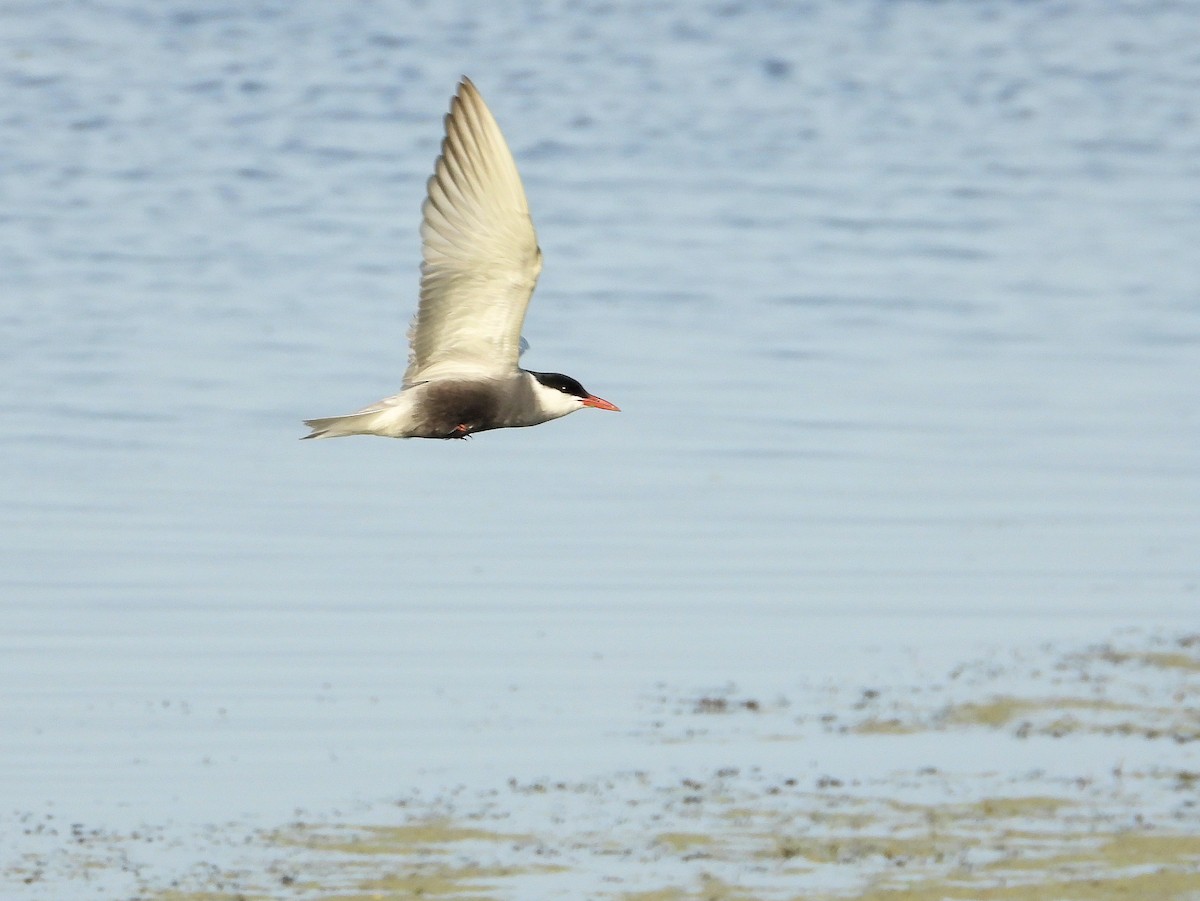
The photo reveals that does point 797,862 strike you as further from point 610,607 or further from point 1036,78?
point 1036,78

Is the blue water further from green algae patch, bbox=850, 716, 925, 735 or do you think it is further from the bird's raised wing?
the bird's raised wing

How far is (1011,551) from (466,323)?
5003mm

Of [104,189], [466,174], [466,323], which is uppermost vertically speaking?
[466,174]

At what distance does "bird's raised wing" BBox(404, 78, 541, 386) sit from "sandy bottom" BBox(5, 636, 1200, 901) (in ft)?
6.23

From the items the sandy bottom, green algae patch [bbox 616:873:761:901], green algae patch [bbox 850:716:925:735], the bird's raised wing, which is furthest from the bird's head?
green algae patch [bbox 850:716:925:735]

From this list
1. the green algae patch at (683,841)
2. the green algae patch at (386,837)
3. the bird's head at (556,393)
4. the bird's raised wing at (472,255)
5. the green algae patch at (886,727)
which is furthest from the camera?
the green algae patch at (886,727)

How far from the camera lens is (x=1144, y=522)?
1376cm

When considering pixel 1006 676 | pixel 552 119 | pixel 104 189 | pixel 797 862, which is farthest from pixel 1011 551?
pixel 552 119

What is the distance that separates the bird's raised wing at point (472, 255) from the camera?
888 centimetres

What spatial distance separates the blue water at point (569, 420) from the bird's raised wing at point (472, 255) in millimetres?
1993

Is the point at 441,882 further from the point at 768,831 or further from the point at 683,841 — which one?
the point at 768,831

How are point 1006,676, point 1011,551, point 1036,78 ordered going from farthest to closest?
point 1036,78, point 1011,551, point 1006,676

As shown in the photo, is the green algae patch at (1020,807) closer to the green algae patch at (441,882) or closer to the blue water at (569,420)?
the blue water at (569,420)

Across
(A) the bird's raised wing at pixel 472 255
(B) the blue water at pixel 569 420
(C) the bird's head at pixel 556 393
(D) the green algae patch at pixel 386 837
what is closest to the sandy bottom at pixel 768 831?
(D) the green algae patch at pixel 386 837
